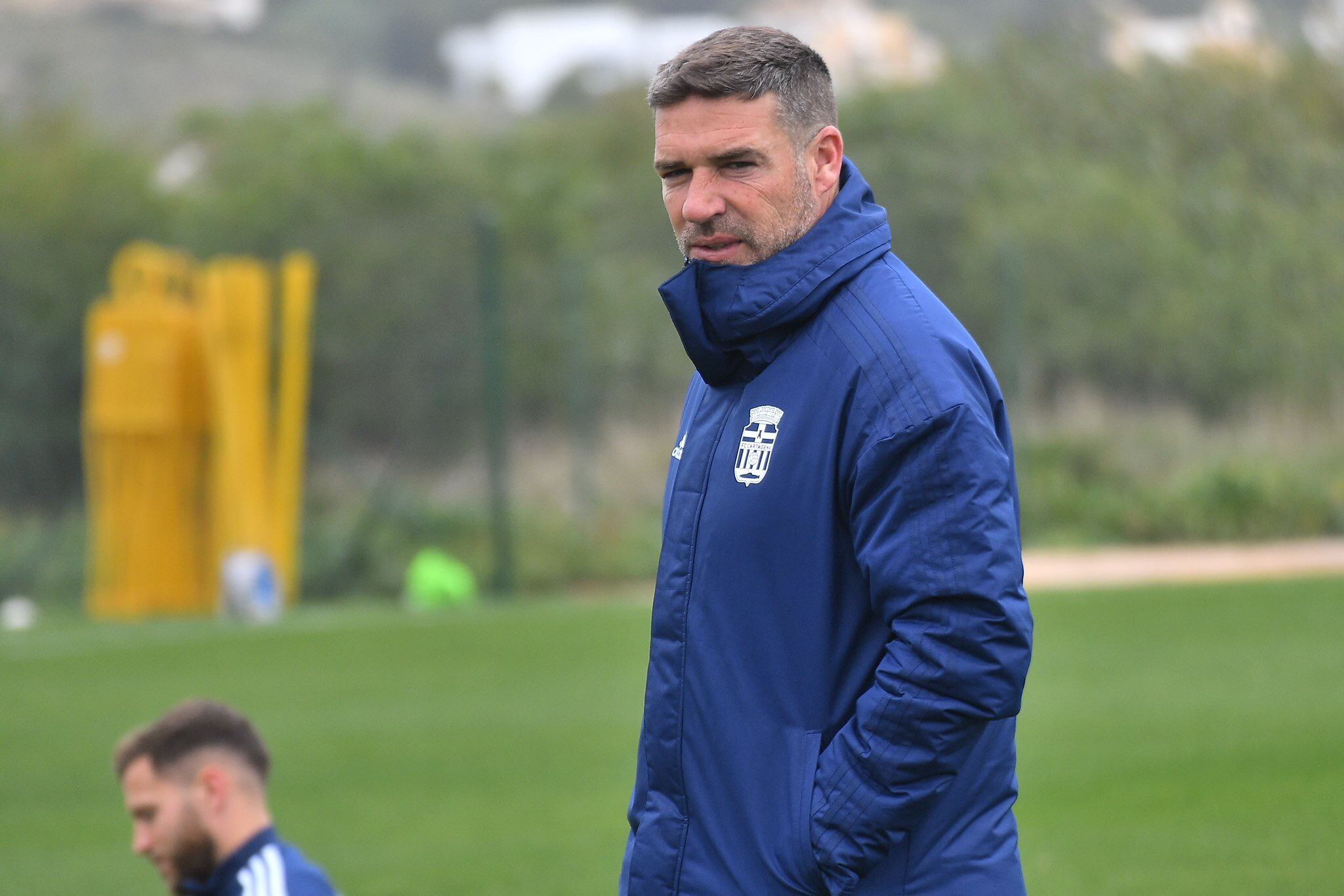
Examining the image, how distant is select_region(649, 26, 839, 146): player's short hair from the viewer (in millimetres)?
2602

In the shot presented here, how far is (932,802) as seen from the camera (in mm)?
2529

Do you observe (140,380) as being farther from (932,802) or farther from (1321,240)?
(1321,240)

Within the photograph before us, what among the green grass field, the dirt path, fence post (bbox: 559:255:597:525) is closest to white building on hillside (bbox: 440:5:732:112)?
fence post (bbox: 559:255:597:525)

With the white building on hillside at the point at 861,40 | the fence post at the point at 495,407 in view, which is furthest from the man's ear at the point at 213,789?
the white building on hillside at the point at 861,40

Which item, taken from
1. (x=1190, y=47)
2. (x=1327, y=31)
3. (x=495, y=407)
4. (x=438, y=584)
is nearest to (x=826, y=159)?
(x=438, y=584)

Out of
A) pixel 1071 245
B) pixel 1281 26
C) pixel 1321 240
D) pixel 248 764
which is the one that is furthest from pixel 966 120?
pixel 1281 26

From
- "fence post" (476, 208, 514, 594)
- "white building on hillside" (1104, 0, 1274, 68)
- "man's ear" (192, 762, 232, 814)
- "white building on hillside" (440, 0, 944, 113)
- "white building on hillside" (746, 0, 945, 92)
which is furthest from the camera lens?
"white building on hillside" (440, 0, 944, 113)

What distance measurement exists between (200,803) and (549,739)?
17.7 feet

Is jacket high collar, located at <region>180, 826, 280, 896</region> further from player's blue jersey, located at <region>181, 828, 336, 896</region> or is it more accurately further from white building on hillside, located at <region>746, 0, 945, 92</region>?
white building on hillside, located at <region>746, 0, 945, 92</region>

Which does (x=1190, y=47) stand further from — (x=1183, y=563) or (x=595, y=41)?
(x=595, y=41)

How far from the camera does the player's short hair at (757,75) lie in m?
2.60

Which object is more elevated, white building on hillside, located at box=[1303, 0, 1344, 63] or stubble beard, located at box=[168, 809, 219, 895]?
white building on hillside, located at box=[1303, 0, 1344, 63]

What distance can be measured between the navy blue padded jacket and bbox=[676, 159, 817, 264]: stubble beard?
0.09 feet

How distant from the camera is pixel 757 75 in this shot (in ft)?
8.53
